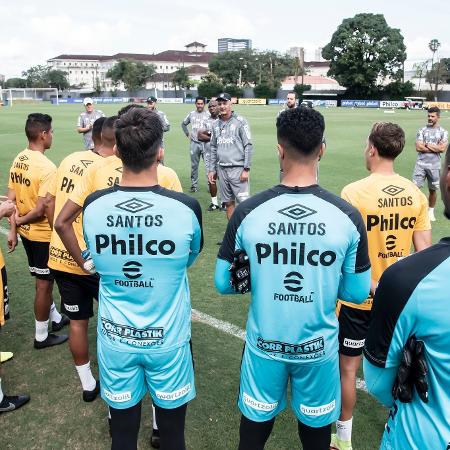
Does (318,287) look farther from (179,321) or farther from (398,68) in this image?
(398,68)

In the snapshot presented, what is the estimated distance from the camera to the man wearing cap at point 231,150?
8328 millimetres

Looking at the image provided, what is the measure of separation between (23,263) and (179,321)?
5.20 meters

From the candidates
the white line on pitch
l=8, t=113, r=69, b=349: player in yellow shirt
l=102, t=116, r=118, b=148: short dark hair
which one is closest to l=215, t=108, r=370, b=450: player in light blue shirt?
l=102, t=116, r=118, b=148: short dark hair

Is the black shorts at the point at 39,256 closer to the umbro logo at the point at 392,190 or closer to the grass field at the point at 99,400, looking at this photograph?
the grass field at the point at 99,400

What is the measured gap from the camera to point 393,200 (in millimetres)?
3121

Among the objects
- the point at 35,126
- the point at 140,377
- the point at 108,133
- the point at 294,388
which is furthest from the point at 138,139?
the point at 35,126

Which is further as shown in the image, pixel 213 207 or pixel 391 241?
pixel 213 207

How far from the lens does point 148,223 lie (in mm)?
2438

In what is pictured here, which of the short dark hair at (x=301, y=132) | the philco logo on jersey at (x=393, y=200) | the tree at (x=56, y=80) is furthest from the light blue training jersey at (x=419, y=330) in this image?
the tree at (x=56, y=80)

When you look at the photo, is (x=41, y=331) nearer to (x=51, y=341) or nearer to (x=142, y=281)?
(x=51, y=341)

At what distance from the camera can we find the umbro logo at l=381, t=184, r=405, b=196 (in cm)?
312

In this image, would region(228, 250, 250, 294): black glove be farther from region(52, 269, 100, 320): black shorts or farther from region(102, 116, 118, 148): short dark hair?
region(102, 116, 118, 148): short dark hair

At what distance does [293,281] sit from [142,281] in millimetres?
817

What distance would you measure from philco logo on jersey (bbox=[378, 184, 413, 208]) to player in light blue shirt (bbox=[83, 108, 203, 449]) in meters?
1.30
